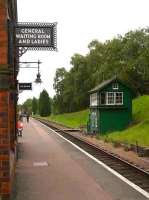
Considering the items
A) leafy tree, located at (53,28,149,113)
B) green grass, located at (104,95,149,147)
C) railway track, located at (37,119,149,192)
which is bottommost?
railway track, located at (37,119,149,192)

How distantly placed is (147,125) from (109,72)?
4359 cm

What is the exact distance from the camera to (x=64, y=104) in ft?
403

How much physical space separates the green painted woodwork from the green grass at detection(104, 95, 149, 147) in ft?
4.62

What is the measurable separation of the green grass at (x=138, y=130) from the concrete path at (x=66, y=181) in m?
9.77

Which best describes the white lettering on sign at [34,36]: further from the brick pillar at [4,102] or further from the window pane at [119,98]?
the window pane at [119,98]

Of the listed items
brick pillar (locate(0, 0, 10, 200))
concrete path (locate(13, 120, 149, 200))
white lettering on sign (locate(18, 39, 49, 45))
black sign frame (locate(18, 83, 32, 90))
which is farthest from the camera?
black sign frame (locate(18, 83, 32, 90))

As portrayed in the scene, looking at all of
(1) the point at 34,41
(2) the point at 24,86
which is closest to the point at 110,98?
(2) the point at 24,86

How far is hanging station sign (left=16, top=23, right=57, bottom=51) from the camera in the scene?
18391mm

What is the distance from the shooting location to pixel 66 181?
17.8m

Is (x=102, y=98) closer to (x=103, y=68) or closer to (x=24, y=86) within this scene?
(x=24, y=86)

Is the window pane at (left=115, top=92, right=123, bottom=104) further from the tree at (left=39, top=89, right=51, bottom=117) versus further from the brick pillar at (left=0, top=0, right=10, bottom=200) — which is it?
the tree at (left=39, top=89, right=51, bottom=117)

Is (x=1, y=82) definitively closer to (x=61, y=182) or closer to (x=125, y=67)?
(x=61, y=182)

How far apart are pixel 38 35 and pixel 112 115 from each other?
3391cm

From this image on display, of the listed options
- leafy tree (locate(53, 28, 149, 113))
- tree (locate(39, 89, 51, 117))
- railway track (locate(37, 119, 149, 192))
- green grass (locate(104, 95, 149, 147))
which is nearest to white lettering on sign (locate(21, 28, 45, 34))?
railway track (locate(37, 119, 149, 192))
